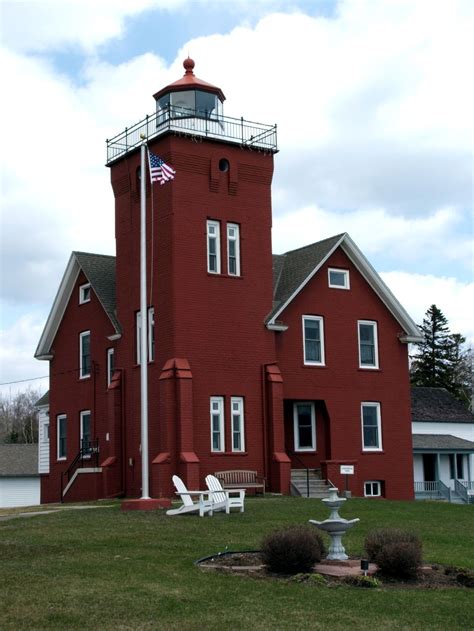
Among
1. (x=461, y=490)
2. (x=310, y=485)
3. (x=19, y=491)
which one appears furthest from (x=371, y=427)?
(x=19, y=491)

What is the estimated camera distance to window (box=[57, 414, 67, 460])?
37.6 metres

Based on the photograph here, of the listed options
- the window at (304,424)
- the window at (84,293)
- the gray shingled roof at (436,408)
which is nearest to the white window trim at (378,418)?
the window at (304,424)

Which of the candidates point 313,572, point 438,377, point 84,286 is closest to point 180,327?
point 84,286

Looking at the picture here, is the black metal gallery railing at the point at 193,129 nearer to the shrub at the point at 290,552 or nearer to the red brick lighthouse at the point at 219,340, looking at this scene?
the red brick lighthouse at the point at 219,340

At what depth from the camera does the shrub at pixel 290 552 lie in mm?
13781

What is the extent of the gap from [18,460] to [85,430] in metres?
28.4

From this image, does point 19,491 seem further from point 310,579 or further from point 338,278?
point 310,579

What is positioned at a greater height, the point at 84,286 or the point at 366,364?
the point at 84,286

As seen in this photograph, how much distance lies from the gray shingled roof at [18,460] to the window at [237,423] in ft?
110

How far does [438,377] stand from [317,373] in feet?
132

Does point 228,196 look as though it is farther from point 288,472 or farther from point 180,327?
point 288,472

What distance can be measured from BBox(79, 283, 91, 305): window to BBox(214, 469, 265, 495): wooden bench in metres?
9.74

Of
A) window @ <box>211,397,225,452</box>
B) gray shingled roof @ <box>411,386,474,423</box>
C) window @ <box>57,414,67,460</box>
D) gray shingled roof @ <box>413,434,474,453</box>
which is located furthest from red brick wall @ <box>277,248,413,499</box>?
gray shingled roof @ <box>411,386,474,423</box>

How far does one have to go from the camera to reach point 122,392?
32625 mm
